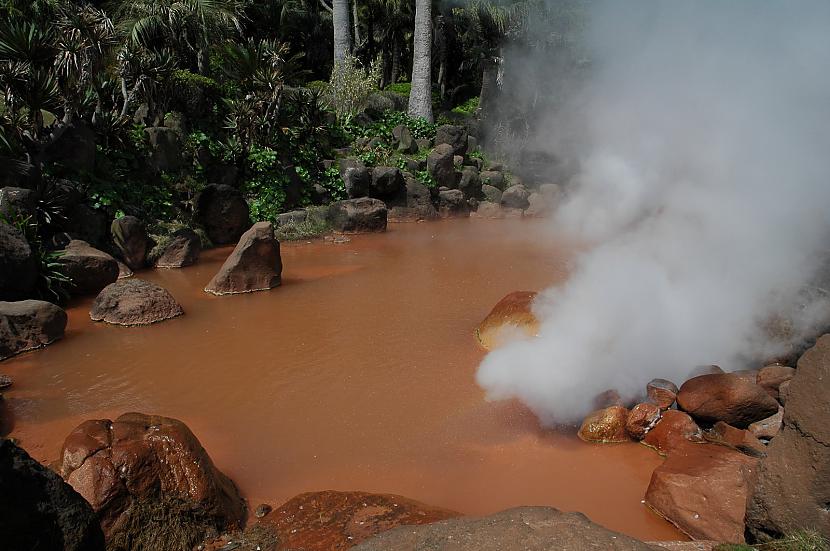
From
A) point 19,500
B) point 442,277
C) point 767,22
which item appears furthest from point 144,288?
point 767,22

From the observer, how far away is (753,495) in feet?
9.10

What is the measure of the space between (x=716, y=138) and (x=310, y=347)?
13.3 feet

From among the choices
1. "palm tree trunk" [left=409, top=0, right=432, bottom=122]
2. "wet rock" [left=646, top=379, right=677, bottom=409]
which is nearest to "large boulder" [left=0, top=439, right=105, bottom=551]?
"wet rock" [left=646, top=379, right=677, bottom=409]

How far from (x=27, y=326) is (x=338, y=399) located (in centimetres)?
331

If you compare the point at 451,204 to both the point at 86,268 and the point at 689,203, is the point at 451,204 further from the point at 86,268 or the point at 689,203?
the point at 689,203

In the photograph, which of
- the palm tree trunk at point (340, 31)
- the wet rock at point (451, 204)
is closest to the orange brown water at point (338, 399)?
the wet rock at point (451, 204)

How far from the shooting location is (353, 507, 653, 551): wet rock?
199cm

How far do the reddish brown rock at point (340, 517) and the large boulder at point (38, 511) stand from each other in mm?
908

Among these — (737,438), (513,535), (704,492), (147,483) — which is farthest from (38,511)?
(737,438)

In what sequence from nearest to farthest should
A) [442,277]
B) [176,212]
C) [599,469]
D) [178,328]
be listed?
[599,469] < [178,328] < [442,277] < [176,212]

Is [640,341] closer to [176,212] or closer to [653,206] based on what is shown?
[653,206]

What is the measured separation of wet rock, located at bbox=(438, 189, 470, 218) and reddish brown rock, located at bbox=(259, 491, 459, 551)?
11.3 metres

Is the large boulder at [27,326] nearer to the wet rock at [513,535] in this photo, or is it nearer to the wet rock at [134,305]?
the wet rock at [134,305]

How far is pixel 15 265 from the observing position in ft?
22.2
